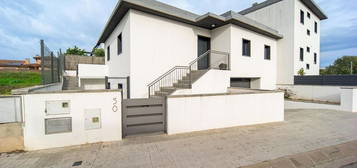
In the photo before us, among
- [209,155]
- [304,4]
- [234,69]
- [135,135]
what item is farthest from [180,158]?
[304,4]

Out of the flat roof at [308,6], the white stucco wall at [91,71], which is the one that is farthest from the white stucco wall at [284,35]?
the white stucco wall at [91,71]

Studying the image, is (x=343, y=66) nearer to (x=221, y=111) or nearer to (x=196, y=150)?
(x=221, y=111)

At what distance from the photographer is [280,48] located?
1353 cm

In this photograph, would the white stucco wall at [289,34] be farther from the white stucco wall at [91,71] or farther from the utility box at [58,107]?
the utility box at [58,107]

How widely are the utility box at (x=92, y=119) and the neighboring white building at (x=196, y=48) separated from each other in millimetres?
2896

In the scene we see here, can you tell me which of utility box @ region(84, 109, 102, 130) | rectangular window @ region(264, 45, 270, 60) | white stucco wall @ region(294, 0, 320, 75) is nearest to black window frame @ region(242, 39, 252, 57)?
rectangular window @ region(264, 45, 270, 60)

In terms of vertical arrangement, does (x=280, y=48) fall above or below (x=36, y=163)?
above

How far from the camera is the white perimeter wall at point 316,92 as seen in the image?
9.77 metres

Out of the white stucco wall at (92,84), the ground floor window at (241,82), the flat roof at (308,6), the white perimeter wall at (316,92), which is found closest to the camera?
the white perimeter wall at (316,92)

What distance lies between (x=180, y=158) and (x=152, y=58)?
542 centimetres

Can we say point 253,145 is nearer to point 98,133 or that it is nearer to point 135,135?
point 135,135

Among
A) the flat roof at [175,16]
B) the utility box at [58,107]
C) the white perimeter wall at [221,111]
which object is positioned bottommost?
the white perimeter wall at [221,111]

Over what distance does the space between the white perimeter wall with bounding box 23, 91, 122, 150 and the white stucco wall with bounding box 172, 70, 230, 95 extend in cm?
278

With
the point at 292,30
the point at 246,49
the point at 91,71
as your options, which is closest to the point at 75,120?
the point at 91,71
